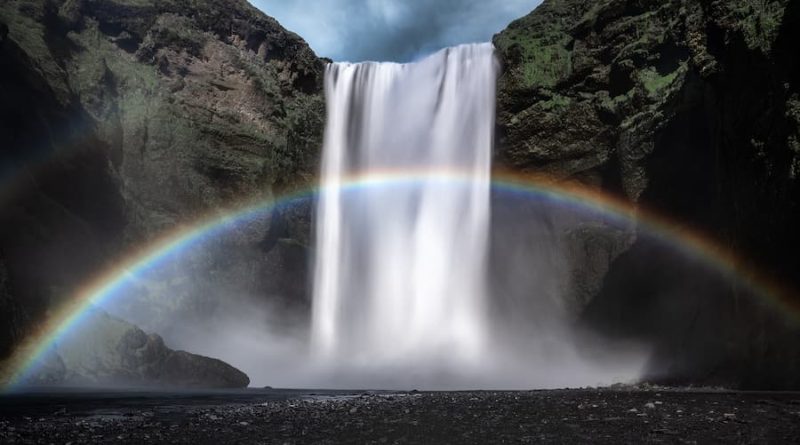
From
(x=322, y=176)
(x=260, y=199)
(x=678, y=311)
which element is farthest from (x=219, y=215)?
(x=678, y=311)

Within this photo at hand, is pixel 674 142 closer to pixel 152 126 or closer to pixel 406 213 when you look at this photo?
pixel 406 213

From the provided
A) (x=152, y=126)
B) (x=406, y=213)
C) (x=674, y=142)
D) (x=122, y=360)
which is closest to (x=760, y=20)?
(x=674, y=142)

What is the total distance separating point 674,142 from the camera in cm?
3347

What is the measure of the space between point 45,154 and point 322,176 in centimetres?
1858

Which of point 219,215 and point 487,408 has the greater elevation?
point 219,215

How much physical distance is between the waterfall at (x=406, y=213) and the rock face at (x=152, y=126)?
2.71 m

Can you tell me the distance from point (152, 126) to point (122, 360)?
67.8 feet

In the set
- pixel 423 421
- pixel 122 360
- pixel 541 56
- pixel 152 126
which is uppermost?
pixel 541 56

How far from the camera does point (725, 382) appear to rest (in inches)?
956

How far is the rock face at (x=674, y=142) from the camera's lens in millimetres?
22344

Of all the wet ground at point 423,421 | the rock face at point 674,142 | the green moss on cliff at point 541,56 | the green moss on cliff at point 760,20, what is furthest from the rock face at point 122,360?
the green moss on cliff at point 541,56

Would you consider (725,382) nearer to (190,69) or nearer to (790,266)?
(790,266)

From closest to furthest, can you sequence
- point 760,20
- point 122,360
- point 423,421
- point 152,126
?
point 423,421 → point 760,20 → point 122,360 → point 152,126

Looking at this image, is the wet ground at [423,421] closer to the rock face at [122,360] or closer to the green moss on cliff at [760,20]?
the rock face at [122,360]
